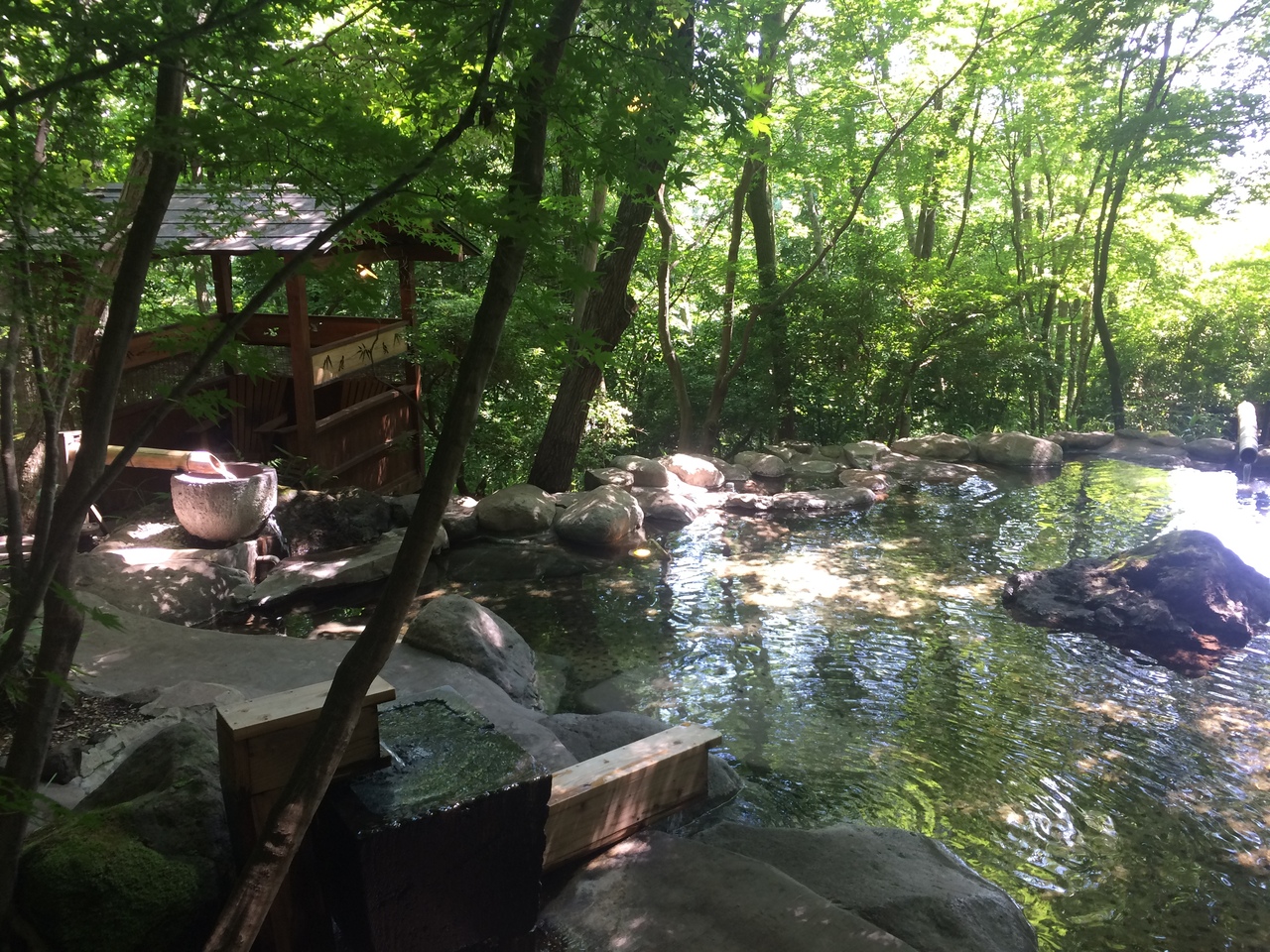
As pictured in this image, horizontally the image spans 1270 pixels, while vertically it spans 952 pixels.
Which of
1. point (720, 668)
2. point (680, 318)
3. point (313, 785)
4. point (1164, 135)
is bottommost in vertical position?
point (720, 668)

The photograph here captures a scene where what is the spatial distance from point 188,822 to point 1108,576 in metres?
7.39

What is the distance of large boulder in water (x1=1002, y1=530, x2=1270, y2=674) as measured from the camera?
21.8ft

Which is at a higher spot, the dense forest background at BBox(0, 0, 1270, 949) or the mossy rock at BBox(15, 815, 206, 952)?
the dense forest background at BBox(0, 0, 1270, 949)

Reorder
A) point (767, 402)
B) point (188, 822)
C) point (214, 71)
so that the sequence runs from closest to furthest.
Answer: point (214, 71) < point (188, 822) < point (767, 402)

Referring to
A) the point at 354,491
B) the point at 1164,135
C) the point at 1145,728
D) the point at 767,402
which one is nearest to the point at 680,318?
the point at 767,402

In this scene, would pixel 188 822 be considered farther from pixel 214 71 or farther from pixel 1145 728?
pixel 1145 728

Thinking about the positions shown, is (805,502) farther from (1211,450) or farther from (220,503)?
(1211,450)

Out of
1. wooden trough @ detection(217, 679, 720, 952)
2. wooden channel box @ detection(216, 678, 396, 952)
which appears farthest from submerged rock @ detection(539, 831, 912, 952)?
wooden channel box @ detection(216, 678, 396, 952)

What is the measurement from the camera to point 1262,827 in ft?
14.0

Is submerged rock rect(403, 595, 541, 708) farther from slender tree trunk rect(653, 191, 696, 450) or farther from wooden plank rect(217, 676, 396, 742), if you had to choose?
slender tree trunk rect(653, 191, 696, 450)

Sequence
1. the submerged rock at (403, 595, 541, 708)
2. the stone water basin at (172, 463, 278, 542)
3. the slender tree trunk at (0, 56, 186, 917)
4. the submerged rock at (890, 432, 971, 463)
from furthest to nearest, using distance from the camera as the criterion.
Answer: the submerged rock at (890, 432, 971, 463) < the stone water basin at (172, 463, 278, 542) < the submerged rock at (403, 595, 541, 708) < the slender tree trunk at (0, 56, 186, 917)

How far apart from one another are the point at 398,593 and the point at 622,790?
1.72m

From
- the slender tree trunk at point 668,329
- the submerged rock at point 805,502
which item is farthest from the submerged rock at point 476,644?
the slender tree trunk at point 668,329

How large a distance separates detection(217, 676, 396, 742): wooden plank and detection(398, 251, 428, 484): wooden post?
26.9 ft
